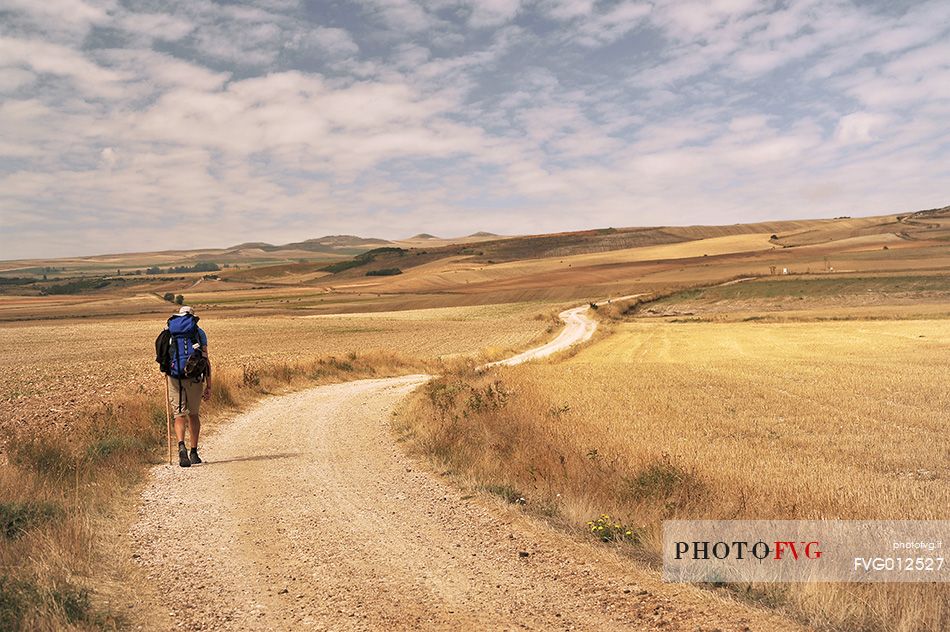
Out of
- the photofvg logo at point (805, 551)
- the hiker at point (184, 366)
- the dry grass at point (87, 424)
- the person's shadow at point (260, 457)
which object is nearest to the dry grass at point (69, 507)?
the dry grass at point (87, 424)

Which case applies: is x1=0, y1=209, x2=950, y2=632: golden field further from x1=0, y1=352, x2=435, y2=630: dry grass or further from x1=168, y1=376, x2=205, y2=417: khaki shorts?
x1=168, y1=376, x2=205, y2=417: khaki shorts

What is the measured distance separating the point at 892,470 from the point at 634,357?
23.3 meters

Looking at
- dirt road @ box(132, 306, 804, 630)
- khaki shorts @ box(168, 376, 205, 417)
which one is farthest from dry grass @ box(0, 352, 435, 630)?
khaki shorts @ box(168, 376, 205, 417)

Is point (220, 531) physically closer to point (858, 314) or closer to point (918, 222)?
point (858, 314)

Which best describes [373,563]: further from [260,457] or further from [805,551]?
[260,457]

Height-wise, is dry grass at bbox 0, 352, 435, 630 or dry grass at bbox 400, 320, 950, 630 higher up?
dry grass at bbox 0, 352, 435, 630

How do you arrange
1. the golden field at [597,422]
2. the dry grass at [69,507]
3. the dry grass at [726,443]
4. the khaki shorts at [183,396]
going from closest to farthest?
the dry grass at [69,507], the golden field at [597,422], the dry grass at [726,443], the khaki shorts at [183,396]

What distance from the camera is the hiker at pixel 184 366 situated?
1063 centimetres

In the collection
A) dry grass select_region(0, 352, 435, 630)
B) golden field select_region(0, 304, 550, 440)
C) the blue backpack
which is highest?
the blue backpack

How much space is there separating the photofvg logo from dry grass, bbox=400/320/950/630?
264 mm

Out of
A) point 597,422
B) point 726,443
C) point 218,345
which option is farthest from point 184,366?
point 218,345

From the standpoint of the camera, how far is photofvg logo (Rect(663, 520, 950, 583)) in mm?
5523

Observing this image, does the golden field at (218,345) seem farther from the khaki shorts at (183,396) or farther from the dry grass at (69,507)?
the khaki shorts at (183,396)

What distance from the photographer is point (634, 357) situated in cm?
3466
